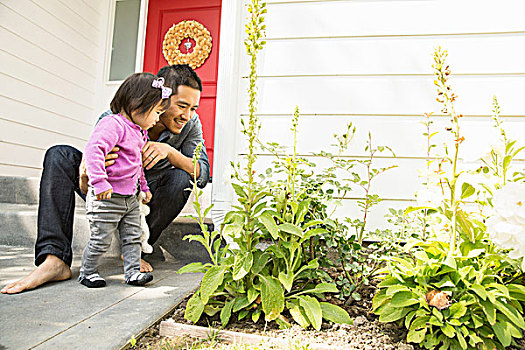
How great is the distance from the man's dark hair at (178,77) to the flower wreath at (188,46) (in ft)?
5.31

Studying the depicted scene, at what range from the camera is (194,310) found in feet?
4.03

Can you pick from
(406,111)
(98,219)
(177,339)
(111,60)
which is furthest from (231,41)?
(111,60)

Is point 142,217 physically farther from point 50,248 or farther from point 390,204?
point 390,204

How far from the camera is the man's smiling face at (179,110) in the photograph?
7.20 ft

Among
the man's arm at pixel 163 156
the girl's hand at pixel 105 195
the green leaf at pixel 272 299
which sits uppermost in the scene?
the man's arm at pixel 163 156

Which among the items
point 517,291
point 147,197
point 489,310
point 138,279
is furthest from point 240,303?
point 147,197

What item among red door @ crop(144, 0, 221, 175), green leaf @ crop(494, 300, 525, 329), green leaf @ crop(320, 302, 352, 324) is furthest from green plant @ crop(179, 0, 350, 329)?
red door @ crop(144, 0, 221, 175)

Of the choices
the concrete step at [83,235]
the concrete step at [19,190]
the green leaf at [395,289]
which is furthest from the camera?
the concrete step at [19,190]

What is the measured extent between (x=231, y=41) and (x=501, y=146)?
131 cm

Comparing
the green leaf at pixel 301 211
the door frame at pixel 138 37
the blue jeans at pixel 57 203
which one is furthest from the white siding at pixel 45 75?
the green leaf at pixel 301 211

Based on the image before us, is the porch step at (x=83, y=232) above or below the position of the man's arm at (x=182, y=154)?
below

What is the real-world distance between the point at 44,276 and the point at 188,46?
2874 mm

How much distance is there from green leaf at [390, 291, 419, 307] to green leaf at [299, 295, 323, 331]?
8.8 inches

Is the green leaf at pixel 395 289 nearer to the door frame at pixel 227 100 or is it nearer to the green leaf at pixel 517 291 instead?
the green leaf at pixel 517 291
